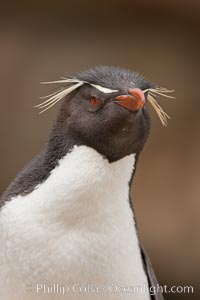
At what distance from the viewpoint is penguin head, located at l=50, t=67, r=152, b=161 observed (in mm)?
1653

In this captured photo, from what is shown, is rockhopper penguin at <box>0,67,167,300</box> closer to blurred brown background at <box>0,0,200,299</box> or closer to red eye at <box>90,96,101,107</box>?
red eye at <box>90,96,101,107</box>

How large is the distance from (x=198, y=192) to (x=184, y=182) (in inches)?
3.4

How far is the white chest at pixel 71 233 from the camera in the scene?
5.58ft

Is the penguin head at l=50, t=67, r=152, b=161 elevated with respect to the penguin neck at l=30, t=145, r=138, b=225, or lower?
elevated

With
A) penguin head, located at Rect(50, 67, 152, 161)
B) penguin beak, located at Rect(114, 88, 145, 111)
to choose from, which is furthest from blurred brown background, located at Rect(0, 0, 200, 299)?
penguin beak, located at Rect(114, 88, 145, 111)

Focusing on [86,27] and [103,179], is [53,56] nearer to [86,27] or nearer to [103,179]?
[86,27]

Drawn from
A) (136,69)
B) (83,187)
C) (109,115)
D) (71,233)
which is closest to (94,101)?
(109,115)

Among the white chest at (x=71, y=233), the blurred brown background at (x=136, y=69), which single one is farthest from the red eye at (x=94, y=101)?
the blurred brown background at (x=136, y=69)

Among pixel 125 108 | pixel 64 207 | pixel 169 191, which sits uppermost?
pixel 125 108

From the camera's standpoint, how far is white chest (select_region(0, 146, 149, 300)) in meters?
1.70

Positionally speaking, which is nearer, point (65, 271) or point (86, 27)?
point (65, 271)

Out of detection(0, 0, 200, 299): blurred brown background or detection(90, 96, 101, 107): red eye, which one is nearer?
detection(90, 96, 101, 107): red eye

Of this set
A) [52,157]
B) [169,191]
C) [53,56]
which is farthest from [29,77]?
[52,157]

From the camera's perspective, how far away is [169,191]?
143 inches
